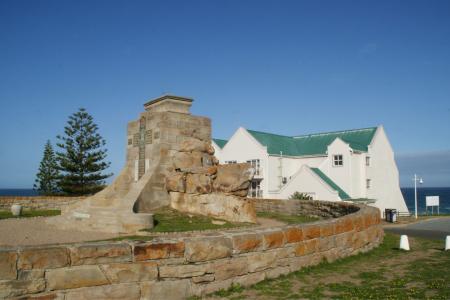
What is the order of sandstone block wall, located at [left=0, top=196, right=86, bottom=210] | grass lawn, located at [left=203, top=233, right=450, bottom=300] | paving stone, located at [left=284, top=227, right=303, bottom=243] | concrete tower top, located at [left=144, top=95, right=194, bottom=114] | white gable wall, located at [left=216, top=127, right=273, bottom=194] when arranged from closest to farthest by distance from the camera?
grass lawn, located at [left=203, top=233, right=450, bottom=300]
paving stone, located at [left=284, top=227, right=303, bottom=243]
concrete tower top, located at [left=144, top=95, right=194, bottom=114]
sandstone block wall, located at [left=0, top=196, right=86, bottom=210]
white gable wall, located at [left=216, top=127, right=273, bottom=194]

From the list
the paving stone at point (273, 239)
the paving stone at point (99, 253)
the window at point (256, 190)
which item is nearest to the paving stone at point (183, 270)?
the paving stone at point (99, 253)

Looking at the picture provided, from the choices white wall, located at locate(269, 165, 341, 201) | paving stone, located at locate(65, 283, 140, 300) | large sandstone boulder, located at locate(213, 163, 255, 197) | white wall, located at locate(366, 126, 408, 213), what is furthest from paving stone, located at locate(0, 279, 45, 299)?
white wall, located at locate(366, 126, 408, 213)

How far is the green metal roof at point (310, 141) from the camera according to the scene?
38.4m

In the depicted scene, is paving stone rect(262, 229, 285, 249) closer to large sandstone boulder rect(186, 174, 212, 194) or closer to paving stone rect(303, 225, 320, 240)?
paving stone rect(303, 225, 320, 240)

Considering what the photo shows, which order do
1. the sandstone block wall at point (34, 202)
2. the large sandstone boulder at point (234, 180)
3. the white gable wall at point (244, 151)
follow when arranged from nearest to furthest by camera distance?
the large sandstone boulder at point (234, 180) → the sandstone block wall at point (34, 202) → the white gable wall at point (244, 151)

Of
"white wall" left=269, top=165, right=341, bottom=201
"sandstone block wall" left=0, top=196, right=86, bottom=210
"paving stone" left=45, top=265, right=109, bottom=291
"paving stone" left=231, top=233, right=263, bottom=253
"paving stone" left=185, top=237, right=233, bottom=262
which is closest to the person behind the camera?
"paving stone" left=45, top=265, right=109, bottom=291

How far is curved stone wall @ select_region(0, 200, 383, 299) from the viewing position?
4.41 m

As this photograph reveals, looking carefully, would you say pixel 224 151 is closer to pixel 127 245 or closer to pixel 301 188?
pixel 301 188

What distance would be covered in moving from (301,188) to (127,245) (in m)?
30.8

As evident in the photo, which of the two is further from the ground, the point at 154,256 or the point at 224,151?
the point at 224,151

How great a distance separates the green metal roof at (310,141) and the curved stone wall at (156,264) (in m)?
31.8

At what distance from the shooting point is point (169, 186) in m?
13.9

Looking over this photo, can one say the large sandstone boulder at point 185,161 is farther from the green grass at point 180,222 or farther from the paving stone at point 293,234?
the paving stone at point 293,234

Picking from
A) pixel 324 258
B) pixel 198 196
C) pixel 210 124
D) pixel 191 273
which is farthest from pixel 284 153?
pixel 191 273
